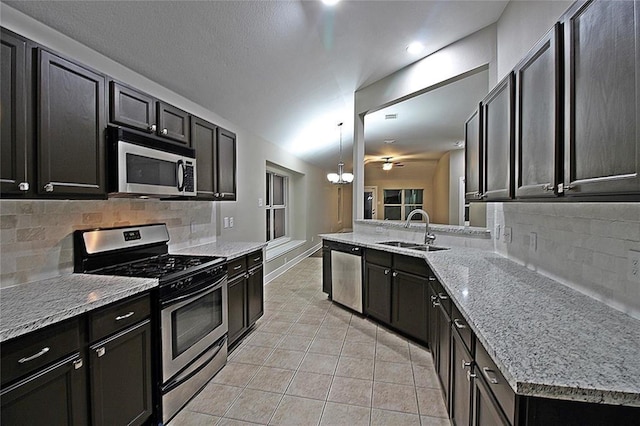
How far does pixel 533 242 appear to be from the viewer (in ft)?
6.92

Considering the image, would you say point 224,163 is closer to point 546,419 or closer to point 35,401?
point 35,401

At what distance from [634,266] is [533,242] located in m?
0.86

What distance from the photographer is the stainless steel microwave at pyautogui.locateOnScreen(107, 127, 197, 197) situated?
1990 millimetres

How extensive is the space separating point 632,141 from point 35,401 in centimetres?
226

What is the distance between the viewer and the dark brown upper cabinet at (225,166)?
325 cm

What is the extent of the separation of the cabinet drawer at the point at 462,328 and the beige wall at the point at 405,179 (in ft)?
29.0

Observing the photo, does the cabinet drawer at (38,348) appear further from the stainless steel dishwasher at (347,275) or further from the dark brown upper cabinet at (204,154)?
the stainless steel dishwasher at (347,275)

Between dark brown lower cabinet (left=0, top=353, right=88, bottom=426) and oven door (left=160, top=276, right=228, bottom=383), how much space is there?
21.1 inches

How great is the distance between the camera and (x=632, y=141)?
915 mm

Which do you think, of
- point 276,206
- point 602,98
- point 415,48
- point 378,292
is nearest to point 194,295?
point 378,292

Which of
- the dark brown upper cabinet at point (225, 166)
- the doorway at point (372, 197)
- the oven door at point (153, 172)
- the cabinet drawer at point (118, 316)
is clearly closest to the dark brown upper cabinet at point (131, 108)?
the oven door at point (153, 172)

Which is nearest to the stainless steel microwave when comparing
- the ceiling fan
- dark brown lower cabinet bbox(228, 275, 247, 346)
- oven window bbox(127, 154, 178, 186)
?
oven window bbox(127, 154, 178, 186)

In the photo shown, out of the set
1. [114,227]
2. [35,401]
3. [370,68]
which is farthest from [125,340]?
[370,68]

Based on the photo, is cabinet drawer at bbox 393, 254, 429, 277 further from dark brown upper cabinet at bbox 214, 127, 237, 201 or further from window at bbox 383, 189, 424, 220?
window at bbox 383, 189, 424, 220
